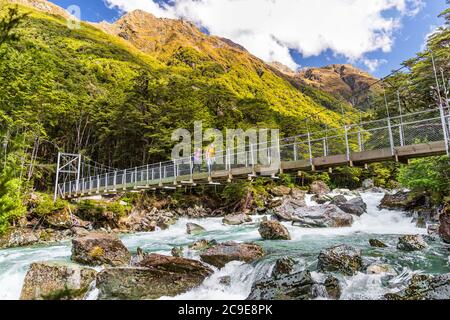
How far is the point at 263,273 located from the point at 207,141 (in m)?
19.7

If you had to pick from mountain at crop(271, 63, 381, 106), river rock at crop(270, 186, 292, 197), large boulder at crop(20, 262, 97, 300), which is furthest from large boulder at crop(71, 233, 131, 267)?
mountain at crop(271, 63, 381, 106)

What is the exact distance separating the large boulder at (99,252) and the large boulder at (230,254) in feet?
7.29

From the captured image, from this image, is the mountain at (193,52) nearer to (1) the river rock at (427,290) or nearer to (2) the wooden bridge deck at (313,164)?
(2) the wooden bridge deck at (313,164)

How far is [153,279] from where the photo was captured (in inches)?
272

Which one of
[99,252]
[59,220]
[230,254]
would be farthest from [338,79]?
[99,252]

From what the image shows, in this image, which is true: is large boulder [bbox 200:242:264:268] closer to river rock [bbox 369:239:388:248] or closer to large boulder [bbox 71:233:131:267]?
large boulder [bbox 71:233:131:267]

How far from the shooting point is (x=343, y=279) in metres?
6.60

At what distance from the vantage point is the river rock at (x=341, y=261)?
23.0 ft

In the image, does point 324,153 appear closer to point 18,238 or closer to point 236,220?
point 236,220

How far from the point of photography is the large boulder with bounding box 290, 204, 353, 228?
14784 mm

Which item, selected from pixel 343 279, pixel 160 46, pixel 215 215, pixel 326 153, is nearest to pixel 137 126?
pixel 215 215

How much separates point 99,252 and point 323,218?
400 inches

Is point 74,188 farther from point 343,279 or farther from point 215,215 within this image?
point 343,279
